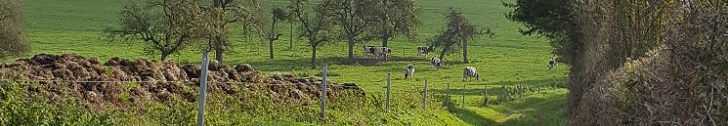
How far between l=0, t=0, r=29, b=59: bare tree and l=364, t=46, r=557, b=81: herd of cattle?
19.5 meters

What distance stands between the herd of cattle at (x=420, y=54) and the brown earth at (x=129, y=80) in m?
32.6

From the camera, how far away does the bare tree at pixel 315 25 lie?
65.9m

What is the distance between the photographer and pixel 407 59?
69562 mm

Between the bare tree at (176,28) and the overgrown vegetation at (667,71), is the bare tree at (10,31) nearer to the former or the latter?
the bare tree at (176,28)

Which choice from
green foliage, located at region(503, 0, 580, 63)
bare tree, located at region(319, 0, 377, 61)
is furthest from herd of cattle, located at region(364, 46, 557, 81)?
green foliage, located at region(503, 0, 580, 63)

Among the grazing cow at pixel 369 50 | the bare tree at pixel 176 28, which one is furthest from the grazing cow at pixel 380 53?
the bare tree at pixel 176 28

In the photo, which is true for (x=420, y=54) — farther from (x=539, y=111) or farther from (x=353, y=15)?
(x=539, y=111)

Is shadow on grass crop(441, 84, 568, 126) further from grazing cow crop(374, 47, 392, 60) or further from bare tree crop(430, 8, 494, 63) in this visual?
bare tree crop(430, 8, 494, 63)

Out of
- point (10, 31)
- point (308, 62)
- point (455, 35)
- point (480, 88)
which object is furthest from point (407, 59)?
point (10, 31)

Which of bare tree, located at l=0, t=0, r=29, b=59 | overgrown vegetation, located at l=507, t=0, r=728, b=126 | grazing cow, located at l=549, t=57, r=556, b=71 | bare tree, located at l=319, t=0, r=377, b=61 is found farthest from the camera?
bare tree, located at l=319, t=0, r=377, b=61

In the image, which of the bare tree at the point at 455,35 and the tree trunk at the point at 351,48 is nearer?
the tree trunk at the point at 351,48

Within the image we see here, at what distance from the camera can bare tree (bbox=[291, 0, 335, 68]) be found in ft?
216

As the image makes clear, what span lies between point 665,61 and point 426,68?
168 feet

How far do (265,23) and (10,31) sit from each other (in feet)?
41.7
